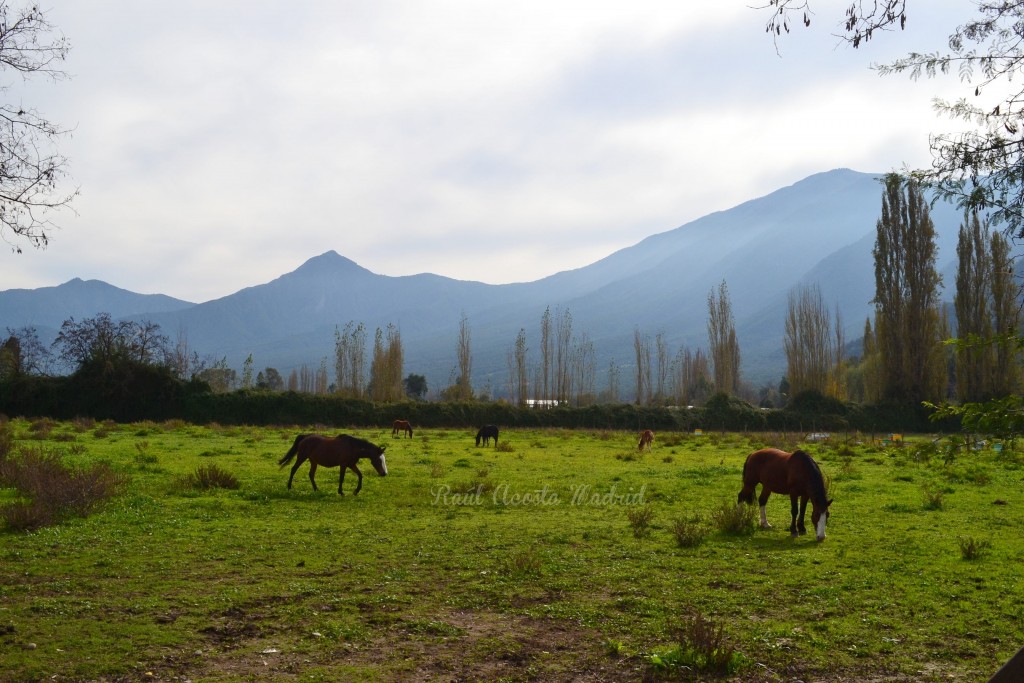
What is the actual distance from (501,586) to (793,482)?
581 centimetres

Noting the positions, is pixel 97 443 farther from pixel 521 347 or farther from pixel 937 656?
pixel 521 347

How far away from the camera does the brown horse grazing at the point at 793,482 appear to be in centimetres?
1212

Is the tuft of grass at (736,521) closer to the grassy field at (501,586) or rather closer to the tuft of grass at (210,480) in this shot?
the grassy field at (501,586)

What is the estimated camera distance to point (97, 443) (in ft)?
87.7

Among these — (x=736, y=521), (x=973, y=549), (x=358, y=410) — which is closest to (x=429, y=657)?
(x=736, y=521)

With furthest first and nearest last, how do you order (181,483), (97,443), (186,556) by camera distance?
(97,443) → (181,483) → (186,556)

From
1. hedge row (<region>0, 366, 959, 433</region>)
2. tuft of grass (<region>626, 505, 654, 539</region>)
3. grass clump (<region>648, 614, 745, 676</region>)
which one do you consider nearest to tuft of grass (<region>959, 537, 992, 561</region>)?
tuft of grass (<region>626, 505, 654, 539</region>)

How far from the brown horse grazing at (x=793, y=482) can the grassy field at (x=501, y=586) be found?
38 centimetres

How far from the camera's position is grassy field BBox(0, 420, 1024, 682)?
22.1 ft

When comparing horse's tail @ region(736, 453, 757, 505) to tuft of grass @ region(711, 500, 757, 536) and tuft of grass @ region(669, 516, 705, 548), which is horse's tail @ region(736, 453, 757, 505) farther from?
tuft of grass @ region(669, 516, 705, 548)

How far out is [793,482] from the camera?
492 inches

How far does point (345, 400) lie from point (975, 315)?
46.0 meters

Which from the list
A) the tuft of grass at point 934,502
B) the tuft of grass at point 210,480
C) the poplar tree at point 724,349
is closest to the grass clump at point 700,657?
the tuft of grass at point 934,502

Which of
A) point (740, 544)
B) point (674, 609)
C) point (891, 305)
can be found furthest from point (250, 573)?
point (891, 305)
